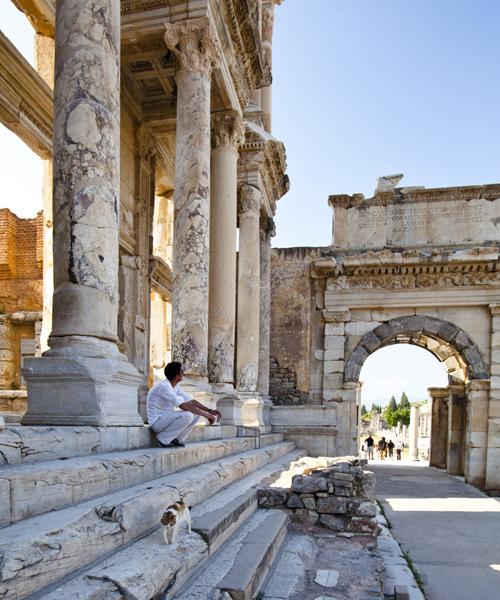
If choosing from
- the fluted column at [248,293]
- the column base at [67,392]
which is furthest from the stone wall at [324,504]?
the fluted column at [248,293]

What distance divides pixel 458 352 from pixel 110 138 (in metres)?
13.5

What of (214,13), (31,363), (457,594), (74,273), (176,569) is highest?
(214,13)

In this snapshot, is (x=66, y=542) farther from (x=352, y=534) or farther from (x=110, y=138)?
(x=352, y=534)

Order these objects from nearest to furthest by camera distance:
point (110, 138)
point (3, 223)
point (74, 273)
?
1. point (74, 273)
2. point (110, 138)
3. point (3, 223)

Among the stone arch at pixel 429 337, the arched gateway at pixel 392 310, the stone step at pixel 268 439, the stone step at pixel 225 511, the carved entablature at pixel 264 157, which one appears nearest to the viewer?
the stone step at pixel 225 511

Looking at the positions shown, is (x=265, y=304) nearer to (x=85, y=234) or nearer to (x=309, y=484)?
(x=309, y=484)

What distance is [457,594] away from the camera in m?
4.67

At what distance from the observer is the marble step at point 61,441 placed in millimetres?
3105

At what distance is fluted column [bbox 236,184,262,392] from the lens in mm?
12281

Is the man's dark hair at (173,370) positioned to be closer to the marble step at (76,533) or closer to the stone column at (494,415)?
the marble step at (76,533)

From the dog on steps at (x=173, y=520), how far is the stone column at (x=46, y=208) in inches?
262

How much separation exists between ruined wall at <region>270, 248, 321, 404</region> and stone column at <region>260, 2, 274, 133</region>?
14.1 feet

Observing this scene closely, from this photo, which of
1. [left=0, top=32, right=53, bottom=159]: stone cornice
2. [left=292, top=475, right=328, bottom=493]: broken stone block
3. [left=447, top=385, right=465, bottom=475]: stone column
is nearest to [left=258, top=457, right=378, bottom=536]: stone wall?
[left=292, top=475, right=328, bottom=493]: broken stone block

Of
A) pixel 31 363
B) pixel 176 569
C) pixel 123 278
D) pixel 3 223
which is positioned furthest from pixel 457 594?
pixel 3 223
